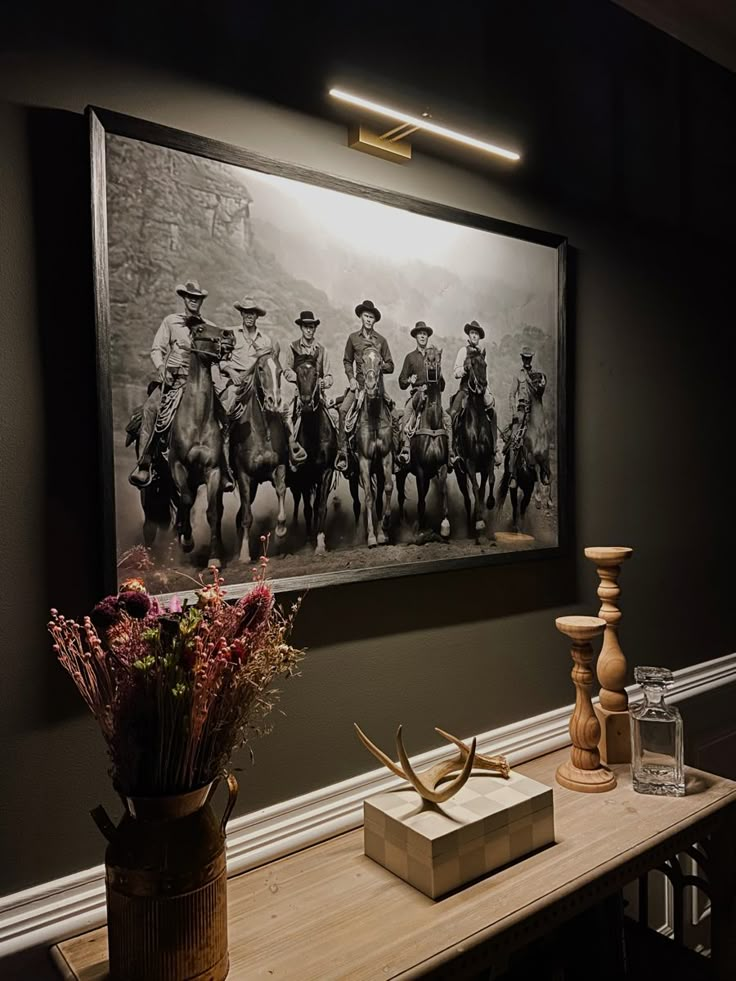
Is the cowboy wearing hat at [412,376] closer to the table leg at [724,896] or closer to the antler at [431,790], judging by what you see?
the antler at [431,790]

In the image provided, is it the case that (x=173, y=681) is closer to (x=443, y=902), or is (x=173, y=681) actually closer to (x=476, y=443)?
(x=443, y=902)

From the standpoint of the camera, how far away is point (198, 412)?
1303 mm

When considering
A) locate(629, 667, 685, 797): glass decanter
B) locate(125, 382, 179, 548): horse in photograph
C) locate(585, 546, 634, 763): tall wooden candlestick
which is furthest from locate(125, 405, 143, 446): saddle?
locate(629, 667, 685, 797): glass decanter

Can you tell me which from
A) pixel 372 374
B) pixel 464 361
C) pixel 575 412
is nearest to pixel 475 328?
pixel 464 361

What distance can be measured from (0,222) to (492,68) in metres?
1.22

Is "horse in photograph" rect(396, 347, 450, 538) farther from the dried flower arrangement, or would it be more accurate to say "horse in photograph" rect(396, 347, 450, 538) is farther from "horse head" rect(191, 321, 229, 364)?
the dried flower arrangement

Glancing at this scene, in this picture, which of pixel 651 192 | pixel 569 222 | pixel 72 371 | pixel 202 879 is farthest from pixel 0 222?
pixel 651 192

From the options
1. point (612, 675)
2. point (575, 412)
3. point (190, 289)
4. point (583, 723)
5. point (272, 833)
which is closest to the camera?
point (190, 289)

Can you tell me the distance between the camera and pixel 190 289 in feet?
4.26

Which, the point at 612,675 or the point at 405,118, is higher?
the point at 405,118

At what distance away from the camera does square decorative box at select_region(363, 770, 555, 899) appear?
1.21 m

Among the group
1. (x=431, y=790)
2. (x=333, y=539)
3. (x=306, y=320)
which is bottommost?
(x=431, y=790)

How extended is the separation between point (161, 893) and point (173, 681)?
0.27 meters

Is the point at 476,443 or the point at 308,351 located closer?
the point at 308,351
